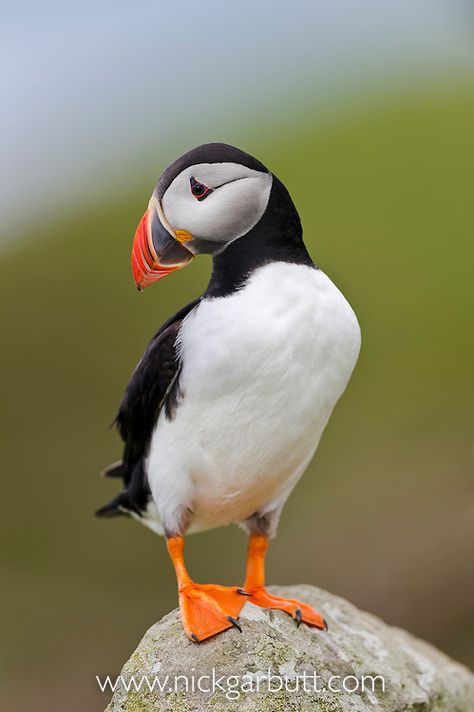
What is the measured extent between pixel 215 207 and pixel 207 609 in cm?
128

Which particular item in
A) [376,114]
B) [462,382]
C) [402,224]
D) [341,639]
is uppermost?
[376,114]

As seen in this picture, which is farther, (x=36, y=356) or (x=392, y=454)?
(x=36, y=356)

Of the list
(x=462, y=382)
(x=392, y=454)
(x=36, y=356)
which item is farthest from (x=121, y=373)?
(x=462, y=382)

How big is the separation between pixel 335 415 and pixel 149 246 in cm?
664

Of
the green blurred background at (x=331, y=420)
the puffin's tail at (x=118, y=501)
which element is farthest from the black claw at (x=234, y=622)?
the green blurred background at (x=331, y=420)

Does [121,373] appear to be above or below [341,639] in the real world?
above

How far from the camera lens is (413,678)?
3.25 metres

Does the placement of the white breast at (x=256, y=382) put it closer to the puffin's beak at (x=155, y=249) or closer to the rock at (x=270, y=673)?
the puffin's beak at (x=155, y=249)

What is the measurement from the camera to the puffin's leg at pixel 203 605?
2791mm

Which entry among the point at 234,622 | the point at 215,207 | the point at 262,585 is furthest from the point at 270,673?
the point at 215,207

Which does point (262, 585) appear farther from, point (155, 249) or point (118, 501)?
point (155, 249)

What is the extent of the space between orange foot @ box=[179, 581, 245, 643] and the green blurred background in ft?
14.2

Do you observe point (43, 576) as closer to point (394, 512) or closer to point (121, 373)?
point (121, 373)

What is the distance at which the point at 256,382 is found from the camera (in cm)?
262
